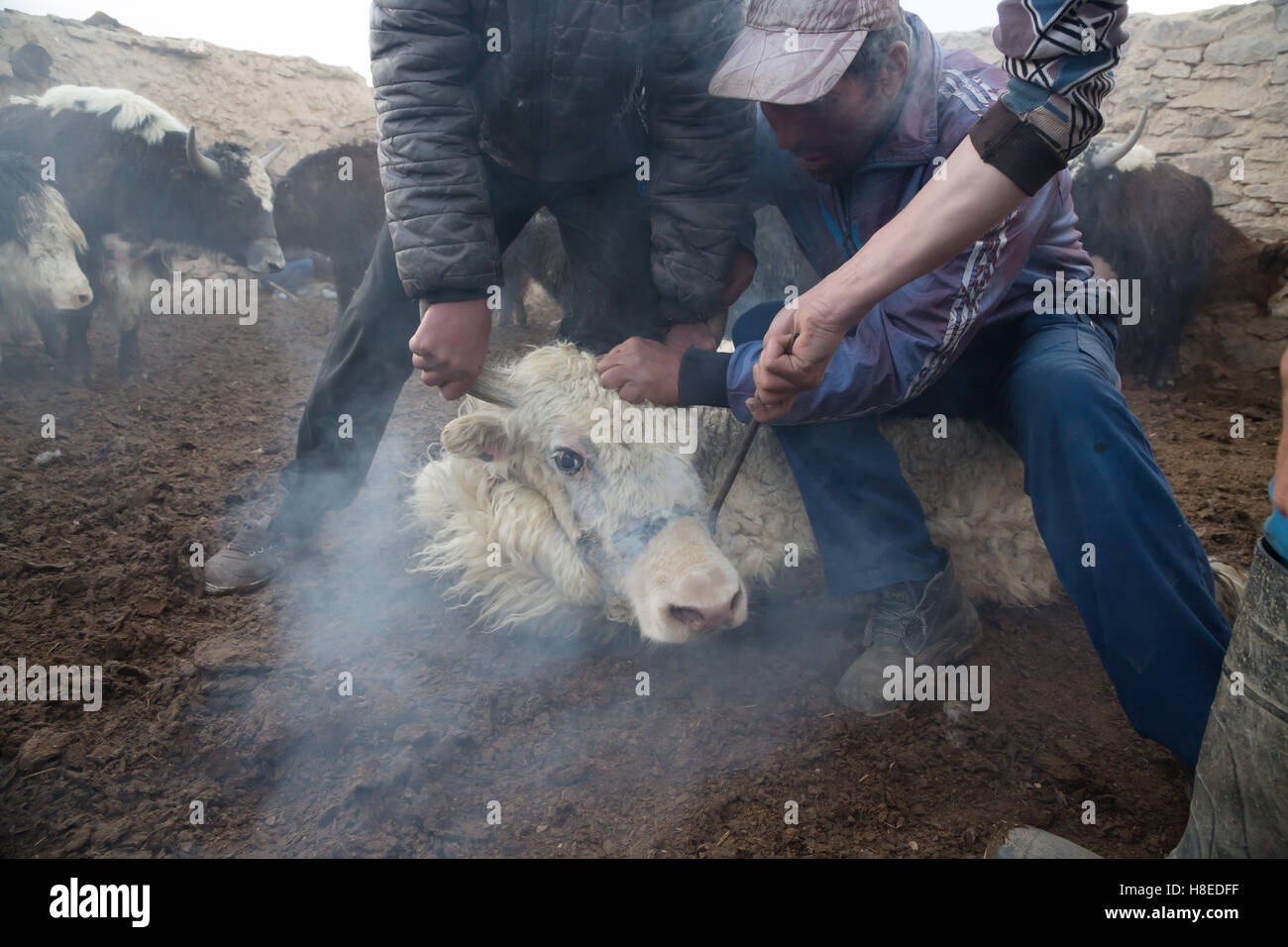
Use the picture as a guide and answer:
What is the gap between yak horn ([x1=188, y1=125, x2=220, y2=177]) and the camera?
246 inches

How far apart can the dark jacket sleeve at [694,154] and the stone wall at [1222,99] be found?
6.46 metres

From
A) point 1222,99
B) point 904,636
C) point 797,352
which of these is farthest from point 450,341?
point 1222,99

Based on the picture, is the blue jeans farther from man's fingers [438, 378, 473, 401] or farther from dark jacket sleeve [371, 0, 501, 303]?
dark jacket sleeve [371, 0, 501, 303]

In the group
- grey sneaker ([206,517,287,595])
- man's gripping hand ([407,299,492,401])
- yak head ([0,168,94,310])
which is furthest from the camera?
yak head ([0,168,94,310])

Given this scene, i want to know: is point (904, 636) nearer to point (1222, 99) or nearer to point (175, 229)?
point (175, 229)

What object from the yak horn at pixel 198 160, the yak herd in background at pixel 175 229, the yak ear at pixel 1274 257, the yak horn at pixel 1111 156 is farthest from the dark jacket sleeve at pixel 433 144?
the yak ear at pixel 1274 257

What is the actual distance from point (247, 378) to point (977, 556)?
578 centimetres

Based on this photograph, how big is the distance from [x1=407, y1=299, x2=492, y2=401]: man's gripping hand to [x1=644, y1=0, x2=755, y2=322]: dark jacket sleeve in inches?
26.7

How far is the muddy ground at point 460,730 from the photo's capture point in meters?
1.96

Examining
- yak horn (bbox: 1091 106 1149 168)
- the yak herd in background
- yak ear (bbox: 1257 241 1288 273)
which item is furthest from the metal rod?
yak ear (bbox: 1257 241 1288 273)

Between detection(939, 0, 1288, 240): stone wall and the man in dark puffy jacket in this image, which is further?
detection(939, 0, 1288, 240): stone wall

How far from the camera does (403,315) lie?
2775mm

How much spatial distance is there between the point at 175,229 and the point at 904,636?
279 inches
